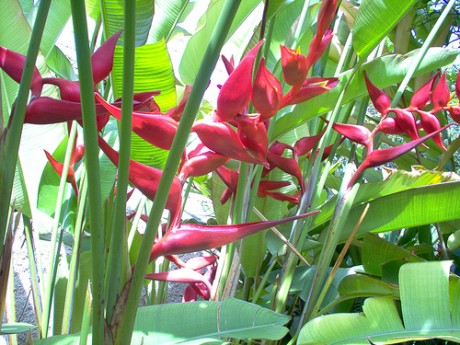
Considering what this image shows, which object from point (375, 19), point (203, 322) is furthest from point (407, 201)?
point (203, 322)

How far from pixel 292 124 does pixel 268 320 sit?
29cm

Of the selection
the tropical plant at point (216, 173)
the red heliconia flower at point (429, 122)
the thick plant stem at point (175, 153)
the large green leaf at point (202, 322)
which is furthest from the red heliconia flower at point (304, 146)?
the thick plant stem at point (175, 153)

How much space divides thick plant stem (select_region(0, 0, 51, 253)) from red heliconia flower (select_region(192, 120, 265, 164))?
125 millimetres

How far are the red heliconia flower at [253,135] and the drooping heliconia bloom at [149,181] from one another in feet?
0.21

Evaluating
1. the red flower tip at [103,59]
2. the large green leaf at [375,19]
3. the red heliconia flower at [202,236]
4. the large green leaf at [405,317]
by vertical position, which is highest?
the large green leaf at [375,19]

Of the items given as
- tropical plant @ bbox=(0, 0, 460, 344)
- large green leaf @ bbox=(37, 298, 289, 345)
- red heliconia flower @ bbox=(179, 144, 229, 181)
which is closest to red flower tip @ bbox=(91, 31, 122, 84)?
tropical plant @ bbox=(0, 0, 460, 344)

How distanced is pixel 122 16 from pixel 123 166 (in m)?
0.29

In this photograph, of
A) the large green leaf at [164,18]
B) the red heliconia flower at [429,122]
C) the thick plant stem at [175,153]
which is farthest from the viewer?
the large green leaf at [164,18]

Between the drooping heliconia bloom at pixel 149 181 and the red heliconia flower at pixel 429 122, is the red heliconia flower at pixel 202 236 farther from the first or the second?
the red heliconia flower at pixel 429 122

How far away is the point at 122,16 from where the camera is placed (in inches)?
23.1

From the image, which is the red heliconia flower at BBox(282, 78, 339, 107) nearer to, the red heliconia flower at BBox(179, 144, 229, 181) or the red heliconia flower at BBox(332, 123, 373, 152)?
the red heliconia flower at BBox(179, 144, 229, 181)

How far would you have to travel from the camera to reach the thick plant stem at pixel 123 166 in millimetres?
335

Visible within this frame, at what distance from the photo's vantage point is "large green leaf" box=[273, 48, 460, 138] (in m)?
0.69

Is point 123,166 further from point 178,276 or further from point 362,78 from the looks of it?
point 362,78
